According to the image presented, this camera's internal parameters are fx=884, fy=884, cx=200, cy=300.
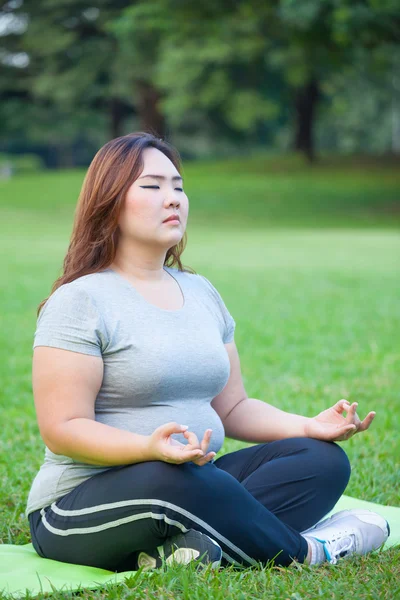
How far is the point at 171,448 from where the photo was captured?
2.30 metres

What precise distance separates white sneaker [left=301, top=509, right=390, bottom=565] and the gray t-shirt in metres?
0.43

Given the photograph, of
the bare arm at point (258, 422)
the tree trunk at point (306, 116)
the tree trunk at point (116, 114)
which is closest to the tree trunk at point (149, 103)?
the tree trunk at point (116, 114)

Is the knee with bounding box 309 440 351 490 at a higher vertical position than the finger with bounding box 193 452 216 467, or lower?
lower

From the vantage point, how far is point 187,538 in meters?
2.41

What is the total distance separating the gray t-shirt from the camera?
8.31ft

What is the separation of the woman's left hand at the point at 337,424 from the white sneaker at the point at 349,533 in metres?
0.25

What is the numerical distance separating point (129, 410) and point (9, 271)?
10413mm

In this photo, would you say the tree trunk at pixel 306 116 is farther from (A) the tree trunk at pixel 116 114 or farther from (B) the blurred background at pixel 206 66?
(A) the tree trunk at pixel 116 114

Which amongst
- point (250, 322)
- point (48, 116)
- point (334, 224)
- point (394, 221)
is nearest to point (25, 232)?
point (334, 224)

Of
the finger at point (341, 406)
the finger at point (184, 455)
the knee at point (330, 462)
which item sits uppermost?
the finger at point (341, 406)

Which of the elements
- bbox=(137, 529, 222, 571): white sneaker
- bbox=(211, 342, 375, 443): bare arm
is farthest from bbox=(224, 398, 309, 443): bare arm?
bbox=(137, 529, 222, 571): white sneaker

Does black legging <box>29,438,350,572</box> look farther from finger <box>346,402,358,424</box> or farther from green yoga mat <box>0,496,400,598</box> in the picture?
finger <box>346,402,358,424</box>

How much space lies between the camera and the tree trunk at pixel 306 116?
34094mm

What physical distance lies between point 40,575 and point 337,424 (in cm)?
101
